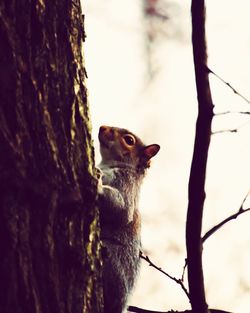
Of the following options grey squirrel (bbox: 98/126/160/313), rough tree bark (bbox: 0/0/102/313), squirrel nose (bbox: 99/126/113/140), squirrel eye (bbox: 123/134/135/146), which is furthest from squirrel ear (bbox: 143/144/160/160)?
rough tree bark (bbox: 0/0/102/313)

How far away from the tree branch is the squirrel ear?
2.14m

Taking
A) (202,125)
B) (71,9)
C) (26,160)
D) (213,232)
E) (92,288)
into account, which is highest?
(71,9)

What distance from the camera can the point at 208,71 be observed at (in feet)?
8.14

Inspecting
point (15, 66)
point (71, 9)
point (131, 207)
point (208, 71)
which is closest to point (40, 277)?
point (15, 66)

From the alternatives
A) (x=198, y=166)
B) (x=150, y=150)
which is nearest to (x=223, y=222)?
(x=198, y=166)

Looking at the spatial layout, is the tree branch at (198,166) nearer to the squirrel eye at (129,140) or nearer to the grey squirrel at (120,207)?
the grey squirrel at (120,207)

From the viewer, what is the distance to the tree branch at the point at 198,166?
8.14 feet

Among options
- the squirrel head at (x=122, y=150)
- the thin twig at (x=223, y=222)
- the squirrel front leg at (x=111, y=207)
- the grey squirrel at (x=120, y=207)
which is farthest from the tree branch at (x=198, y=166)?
the squirrel head at (x=122, y=150)

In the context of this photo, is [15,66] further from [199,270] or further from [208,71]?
[199,270]

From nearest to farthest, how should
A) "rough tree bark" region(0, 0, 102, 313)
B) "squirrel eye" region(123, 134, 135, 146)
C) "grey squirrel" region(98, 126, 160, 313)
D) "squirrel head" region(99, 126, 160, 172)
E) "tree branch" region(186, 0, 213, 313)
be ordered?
1. "rough tree bark" region(0, 0, 102, 313)
2. "tree branch" region(186, 0, 213, 313)
3. "grey squirrel" region(98, 126, 160, 313)
4. "squirrel head" region(99, 126, 160, 172)
5. "squirrel eye" region(123, 134, 135, 146)

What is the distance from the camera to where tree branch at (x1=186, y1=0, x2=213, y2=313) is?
97.7 inches

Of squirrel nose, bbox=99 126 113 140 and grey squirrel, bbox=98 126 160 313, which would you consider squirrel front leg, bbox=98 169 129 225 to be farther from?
squirrel nose, bbox=99 126 113 140

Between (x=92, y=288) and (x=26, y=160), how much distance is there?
53 centimetres

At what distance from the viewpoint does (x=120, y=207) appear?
12.4 ft
